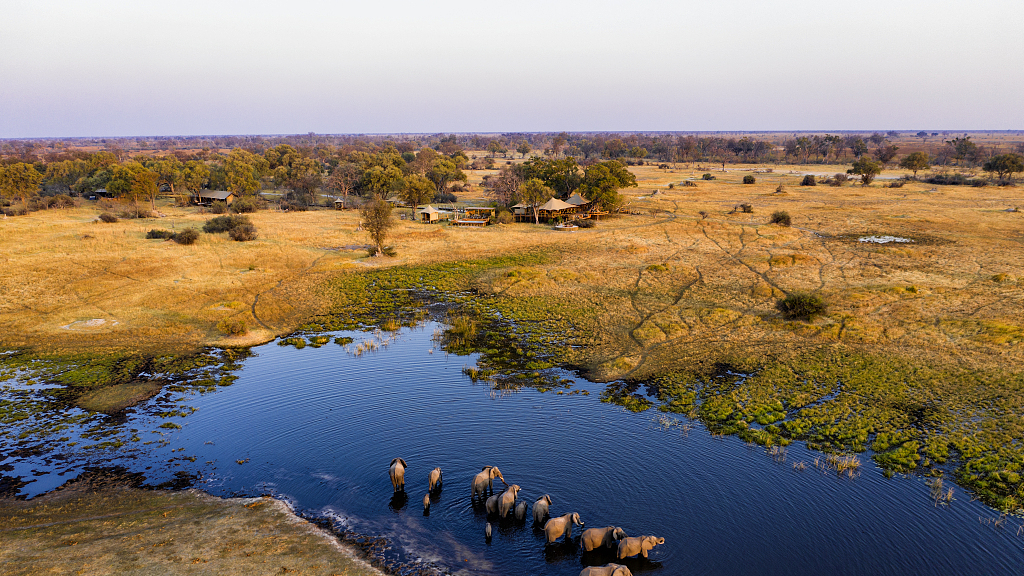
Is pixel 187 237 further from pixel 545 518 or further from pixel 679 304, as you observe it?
pixel 545 518

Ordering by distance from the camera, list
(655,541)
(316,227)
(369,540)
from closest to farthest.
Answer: (655,541) < (369,540) < (316,227)

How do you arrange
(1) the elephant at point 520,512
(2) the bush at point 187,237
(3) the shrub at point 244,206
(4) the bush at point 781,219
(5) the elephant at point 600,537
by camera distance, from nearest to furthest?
(5) the elephant at point 600,537 → (1) the elephant at point 520,512 → (2) the bush at point 187,237 → (4) the bush at point 781,219 → (3) the shrub at point 244,206

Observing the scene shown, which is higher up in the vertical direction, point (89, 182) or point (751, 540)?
point (89, 182)

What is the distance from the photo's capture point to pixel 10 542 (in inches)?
581

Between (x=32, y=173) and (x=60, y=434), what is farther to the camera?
(x=32, y=173)

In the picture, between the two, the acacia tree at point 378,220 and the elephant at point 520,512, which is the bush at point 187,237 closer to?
the acacia tree at point 378,220

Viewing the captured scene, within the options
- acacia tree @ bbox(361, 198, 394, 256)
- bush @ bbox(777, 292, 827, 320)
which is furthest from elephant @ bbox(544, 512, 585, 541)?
acacia tree @ bbox(361, 198, 394, 256)

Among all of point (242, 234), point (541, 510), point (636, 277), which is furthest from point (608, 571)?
point (242, 234)

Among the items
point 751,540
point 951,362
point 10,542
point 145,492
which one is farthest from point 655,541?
point 951,362

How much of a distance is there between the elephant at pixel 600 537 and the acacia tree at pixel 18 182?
3528 inches

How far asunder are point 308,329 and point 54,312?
53.7 ft

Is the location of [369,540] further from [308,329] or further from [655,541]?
[308,329]

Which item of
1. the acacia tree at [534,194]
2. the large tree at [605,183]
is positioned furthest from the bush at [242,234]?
the large tree at [605,183]

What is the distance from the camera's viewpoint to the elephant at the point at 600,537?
14.4m
